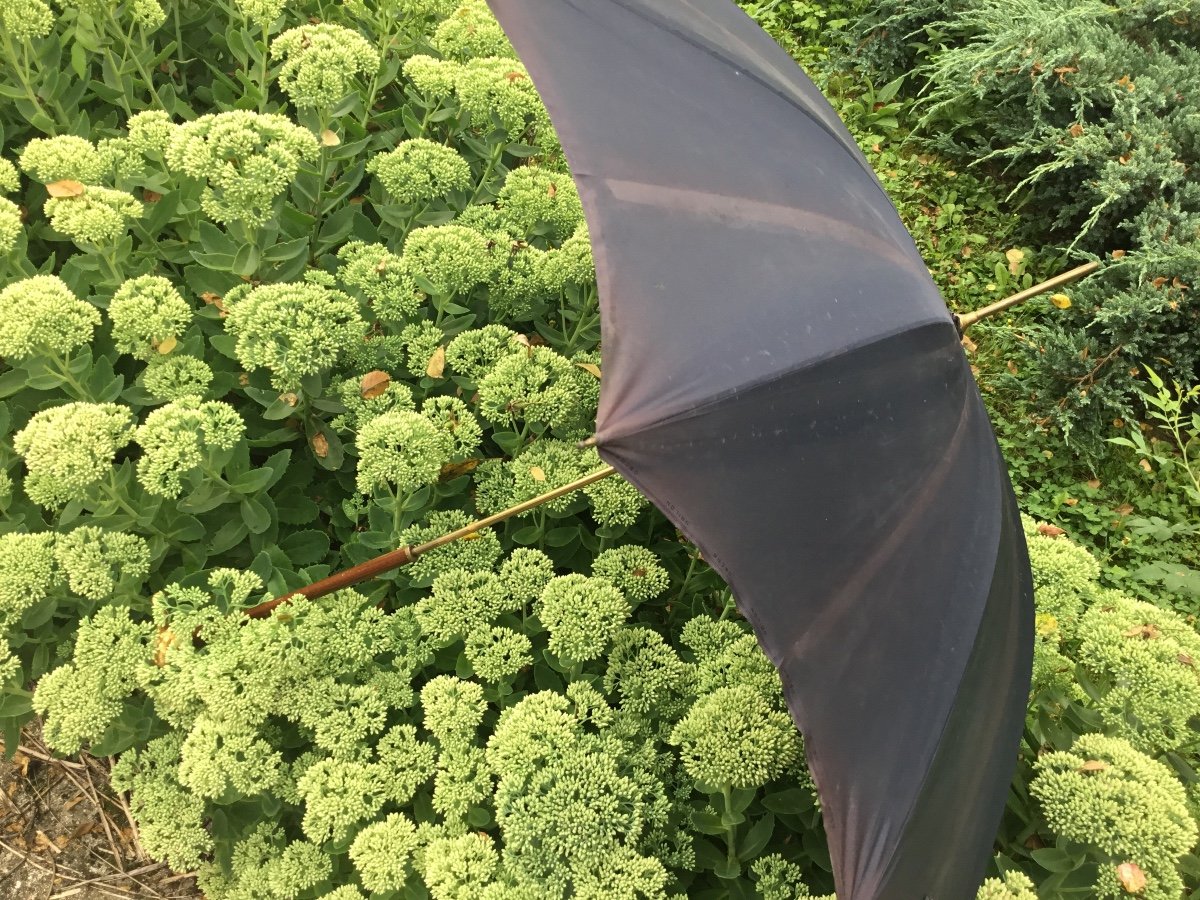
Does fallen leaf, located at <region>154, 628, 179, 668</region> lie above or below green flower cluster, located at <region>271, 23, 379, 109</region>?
below

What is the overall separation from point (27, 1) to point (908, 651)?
256 centimetres

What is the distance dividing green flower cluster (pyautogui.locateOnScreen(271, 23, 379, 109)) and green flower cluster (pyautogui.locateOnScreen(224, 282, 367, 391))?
614mm

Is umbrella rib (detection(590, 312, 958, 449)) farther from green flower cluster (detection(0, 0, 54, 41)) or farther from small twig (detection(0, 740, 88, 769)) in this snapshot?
small twig (detection(0, 740, 88, 769))

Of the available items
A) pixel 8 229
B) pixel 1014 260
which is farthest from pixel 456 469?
pixel 1014 260

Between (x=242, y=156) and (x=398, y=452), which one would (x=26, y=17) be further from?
(x=398, y=452)

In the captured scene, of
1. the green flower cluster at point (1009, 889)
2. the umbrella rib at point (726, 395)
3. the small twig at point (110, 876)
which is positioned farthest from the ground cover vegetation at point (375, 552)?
the umbrella rib at point (726, 395)

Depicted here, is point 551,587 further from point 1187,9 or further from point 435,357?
point 1187,9

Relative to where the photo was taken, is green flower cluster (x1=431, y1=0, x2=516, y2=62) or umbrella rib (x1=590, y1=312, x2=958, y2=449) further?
green flower cluster (x1=431, y1=0, x2=516, y2=62)

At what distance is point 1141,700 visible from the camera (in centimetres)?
171

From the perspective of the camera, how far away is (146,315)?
185 cm

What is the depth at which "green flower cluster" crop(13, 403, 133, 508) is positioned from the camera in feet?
5.38

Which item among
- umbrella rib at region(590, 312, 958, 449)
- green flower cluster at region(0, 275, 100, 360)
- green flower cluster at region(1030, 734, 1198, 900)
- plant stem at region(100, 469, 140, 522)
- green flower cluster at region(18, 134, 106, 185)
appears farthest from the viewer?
green flower cluster at region(18, 134, 106, 185)

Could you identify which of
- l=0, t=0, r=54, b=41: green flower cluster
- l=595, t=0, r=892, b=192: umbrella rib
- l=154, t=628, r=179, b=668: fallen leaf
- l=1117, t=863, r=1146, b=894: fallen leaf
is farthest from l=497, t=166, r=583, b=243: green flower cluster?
l=1117, t=863, r=1146, b=894: fallen leaf

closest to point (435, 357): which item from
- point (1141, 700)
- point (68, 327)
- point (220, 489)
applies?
point (220, 489)
